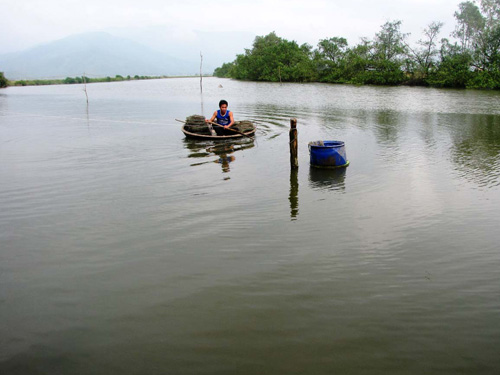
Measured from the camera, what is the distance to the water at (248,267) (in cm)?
338

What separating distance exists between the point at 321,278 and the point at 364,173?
563cm

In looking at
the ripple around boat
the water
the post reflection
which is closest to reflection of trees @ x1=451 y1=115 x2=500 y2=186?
the water

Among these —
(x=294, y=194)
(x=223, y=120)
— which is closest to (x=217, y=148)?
(x=223, y=120)

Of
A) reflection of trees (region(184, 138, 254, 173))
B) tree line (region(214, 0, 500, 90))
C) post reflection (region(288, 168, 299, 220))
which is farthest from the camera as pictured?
tree line (region(214, 0, 500, 90))

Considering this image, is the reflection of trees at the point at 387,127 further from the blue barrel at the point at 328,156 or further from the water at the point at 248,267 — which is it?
the blue barrel at the point at 328,156

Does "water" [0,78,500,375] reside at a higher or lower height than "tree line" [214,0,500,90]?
lower

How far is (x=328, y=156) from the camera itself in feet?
32.1

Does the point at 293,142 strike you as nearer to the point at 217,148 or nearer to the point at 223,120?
the point at 217,148

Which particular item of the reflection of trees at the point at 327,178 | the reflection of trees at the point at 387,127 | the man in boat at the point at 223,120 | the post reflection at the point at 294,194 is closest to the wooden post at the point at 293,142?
the post reflection at the point at 294,194

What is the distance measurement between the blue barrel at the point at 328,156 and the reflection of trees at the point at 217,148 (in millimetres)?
2313

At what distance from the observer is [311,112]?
2383 cm

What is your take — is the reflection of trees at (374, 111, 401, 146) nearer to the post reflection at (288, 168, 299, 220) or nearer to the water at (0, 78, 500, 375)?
the water at (0, 78, 500, 375)

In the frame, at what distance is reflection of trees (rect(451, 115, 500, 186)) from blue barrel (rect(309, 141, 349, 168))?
2.93 metres

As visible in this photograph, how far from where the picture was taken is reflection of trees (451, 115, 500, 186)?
938 centimetres
